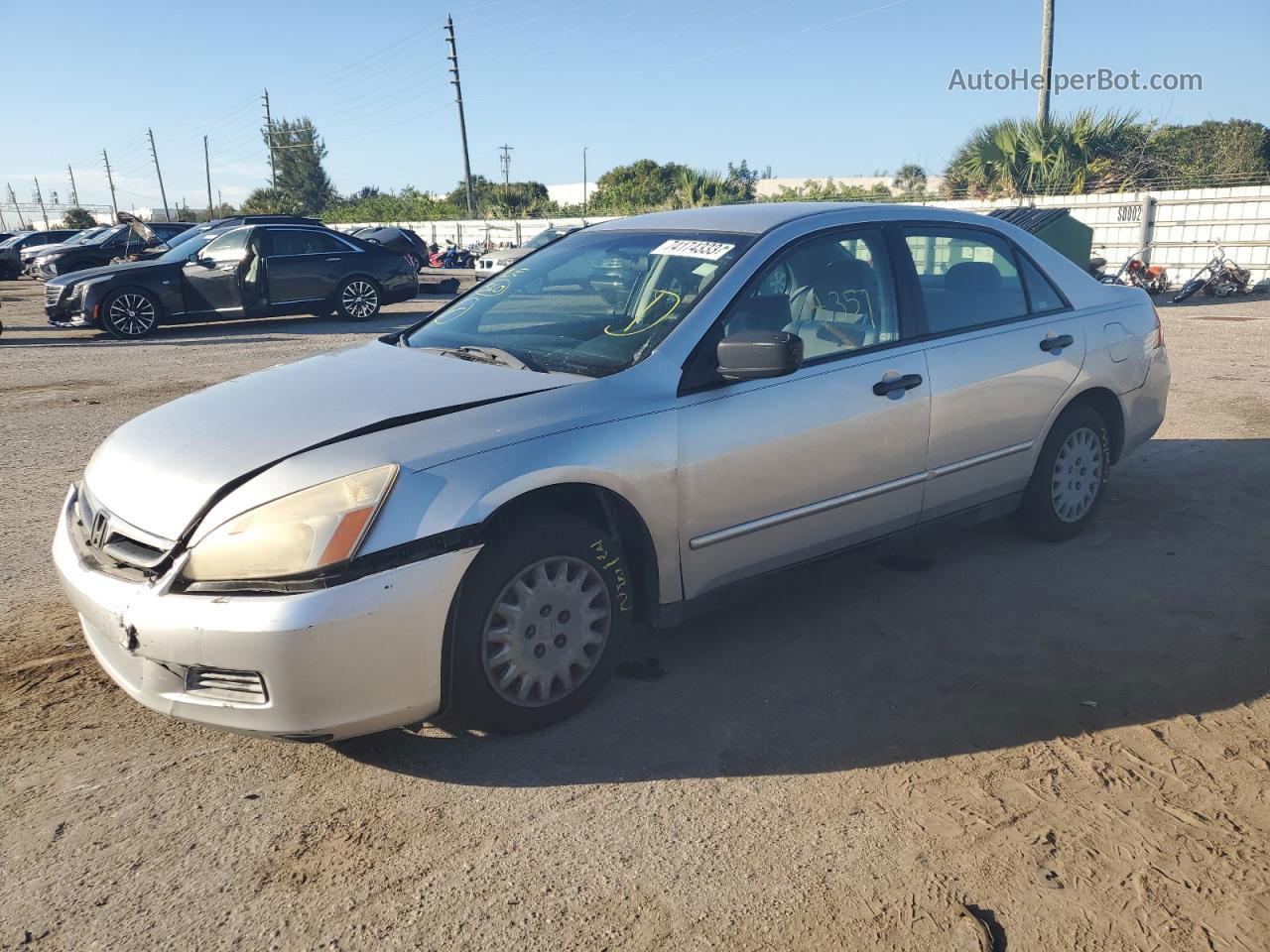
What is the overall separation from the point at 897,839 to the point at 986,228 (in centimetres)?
311

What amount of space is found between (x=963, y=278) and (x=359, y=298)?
12.4 m

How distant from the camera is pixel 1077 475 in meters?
4.87

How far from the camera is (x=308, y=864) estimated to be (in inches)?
99.5

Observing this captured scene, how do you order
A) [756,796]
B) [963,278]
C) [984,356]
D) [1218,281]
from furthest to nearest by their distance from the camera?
[1218,281]
[963,278]
[984,356]
[756,796]

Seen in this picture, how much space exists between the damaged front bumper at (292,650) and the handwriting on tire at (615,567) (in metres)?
0.47

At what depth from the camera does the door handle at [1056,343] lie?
4516 millimetres

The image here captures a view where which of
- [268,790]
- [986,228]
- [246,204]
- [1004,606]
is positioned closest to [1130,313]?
[986,228]

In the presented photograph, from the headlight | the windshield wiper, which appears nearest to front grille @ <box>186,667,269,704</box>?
the headlight

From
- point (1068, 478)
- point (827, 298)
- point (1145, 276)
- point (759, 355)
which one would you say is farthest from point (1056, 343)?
point (1145, 276)

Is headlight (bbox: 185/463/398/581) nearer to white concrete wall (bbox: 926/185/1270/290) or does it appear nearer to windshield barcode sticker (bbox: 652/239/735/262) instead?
windshield barcode sticker (bbox: 652/239/735/262)

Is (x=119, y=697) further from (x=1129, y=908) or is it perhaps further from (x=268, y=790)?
(x=1129, y=908)

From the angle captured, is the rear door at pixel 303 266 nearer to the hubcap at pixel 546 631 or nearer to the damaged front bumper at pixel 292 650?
the damaged front bumper at pixel 292 650

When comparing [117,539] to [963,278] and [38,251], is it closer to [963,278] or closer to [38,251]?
[963,278]

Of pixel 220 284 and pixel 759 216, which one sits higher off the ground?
pixel 759 216
